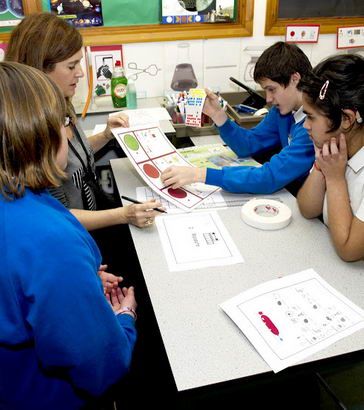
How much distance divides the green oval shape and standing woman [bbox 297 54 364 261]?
0.65 metres

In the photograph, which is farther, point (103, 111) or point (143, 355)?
point (103, 111)

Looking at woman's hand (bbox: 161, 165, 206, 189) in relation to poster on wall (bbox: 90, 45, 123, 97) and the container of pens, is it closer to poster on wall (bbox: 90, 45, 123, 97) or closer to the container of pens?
the container of pens

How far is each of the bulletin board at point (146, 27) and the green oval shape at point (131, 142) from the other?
3.23ft

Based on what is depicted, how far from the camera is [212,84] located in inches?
102

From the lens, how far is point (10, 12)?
2.20 m

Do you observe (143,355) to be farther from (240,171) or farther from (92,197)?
(240,171)

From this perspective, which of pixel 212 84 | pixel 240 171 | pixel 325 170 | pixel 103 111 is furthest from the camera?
pixel 212 84

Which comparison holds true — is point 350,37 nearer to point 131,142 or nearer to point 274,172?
point 274,172

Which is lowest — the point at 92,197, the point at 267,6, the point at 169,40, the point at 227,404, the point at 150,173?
the point at 227,404

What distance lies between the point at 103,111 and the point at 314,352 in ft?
5.71

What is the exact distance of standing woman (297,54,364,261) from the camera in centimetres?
115

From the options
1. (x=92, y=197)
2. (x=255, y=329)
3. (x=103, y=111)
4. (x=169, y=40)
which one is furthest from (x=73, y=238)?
(x=169, y=40)

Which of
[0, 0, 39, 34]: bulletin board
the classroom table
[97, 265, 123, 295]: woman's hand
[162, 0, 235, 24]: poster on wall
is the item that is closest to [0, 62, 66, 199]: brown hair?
the classroom table

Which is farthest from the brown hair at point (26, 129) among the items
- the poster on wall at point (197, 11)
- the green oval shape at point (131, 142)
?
the poster on wall at point (197, 11)
